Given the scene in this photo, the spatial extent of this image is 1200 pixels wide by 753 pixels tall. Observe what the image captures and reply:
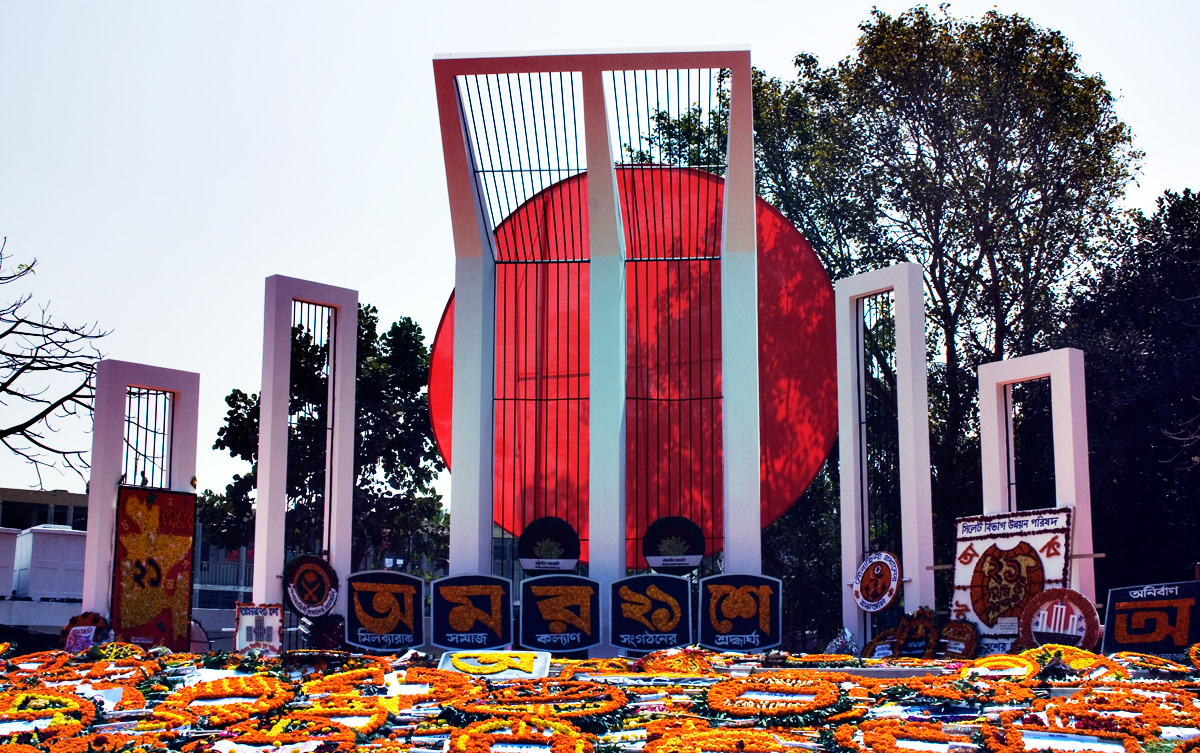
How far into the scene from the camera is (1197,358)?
2192 cm

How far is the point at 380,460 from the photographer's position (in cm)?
2712

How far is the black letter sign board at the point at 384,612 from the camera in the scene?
16359 mm

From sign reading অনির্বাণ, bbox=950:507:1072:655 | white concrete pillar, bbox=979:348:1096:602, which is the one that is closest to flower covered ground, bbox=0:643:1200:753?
sign reading অনির্বাণ, bbox=950:507:1072:655

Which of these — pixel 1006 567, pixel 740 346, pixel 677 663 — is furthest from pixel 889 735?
pixel 740 346

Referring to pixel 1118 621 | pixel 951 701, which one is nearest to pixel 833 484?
pixel 1118 621

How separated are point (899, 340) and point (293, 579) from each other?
26.8 feet

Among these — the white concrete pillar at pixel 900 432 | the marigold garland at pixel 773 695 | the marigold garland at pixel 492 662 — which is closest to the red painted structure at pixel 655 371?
the white concrete pillar at pixel 900 432

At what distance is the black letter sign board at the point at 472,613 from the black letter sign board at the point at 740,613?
8.18 feet

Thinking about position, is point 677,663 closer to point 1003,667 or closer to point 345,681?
point 1003,667

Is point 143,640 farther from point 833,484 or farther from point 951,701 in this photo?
point 833,484

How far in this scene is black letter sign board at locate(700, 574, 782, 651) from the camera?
16.1 m

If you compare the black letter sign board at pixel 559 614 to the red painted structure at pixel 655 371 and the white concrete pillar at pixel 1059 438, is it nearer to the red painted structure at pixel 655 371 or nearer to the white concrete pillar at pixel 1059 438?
the red painted structure at pixel 655 371

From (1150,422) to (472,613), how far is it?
1277cm

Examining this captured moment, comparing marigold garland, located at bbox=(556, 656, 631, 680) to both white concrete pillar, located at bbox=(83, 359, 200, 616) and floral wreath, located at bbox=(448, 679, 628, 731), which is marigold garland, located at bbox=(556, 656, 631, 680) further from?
white concrete pillar, located at bbox=(83, 359, 200, 616)
